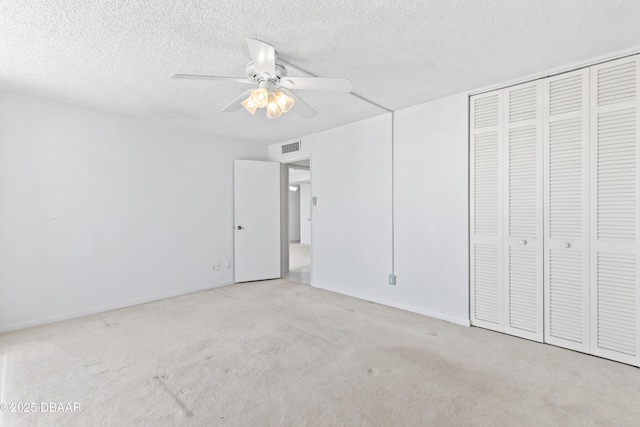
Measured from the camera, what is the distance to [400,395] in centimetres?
197

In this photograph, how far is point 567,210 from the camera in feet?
8.57

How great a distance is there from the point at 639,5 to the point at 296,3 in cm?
204

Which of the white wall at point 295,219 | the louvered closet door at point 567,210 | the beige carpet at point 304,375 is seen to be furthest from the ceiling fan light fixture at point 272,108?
the white wall at point 295,219

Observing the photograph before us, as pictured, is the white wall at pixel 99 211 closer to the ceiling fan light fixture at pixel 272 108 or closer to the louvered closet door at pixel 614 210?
the ceiling fan light fixture at pixel 272 108

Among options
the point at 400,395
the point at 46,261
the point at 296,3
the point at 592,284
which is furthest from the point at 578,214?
the point at 46,261

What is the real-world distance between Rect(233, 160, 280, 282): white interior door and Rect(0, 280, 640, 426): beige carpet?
5.55 feet

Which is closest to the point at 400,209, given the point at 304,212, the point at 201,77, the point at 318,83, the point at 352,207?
→ the point at 352,207

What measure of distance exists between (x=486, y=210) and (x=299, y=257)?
506 cm

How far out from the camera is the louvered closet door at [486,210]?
297 centimetres

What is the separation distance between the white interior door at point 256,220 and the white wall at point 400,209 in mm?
875

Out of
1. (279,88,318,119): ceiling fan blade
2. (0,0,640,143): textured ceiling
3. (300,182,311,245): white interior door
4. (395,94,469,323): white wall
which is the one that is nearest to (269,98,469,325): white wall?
(395,94,469,323): white wall

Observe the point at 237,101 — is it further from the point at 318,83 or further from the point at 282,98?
the point at 318,83

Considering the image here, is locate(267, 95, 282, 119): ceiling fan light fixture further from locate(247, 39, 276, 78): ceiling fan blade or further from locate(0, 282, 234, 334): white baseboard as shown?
locate(0, 282, 234, 334): white baseboard

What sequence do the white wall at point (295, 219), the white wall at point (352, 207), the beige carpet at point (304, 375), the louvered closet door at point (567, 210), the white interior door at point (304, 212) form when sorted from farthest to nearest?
the white wall at point (295, 219) → the white interior door at point (304, 212) → the white wall at point (352, 207) → the louvered closet door at point (567, 210) → the beige carpet at point (304, 375)
